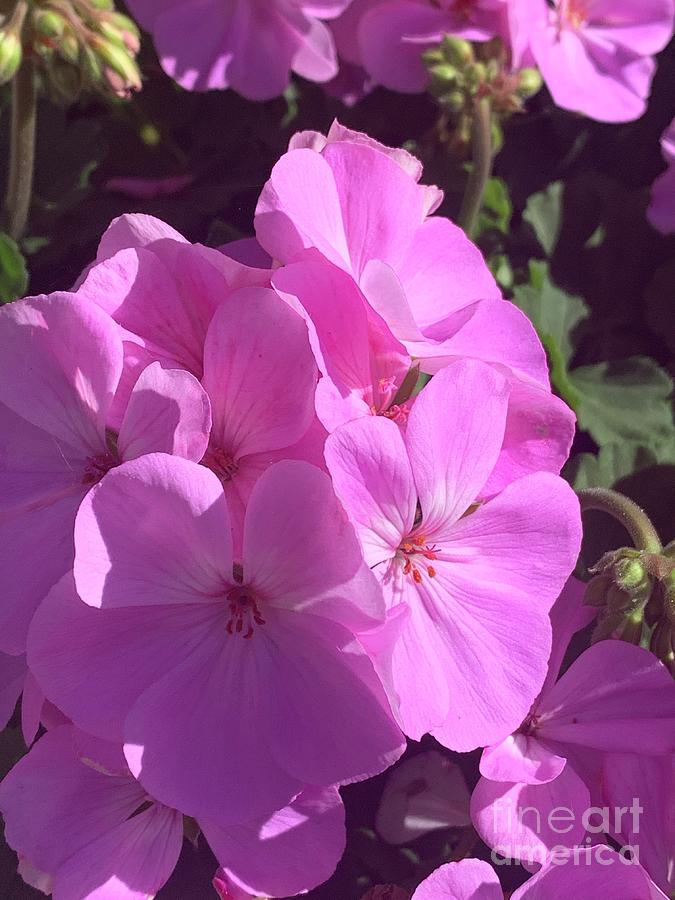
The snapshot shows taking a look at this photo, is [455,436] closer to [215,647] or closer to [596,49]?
[215,647]

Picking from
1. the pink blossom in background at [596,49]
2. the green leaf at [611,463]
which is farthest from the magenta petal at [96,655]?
the pink blossom in background at [596,49]

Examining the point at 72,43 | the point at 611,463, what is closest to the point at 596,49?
the point at 611,463

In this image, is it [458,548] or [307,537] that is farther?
[458,548]

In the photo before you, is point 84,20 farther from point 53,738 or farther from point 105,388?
point 53,738

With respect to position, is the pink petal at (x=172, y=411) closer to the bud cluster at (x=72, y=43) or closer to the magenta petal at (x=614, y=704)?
the magenta petal at (x=614, y=704)

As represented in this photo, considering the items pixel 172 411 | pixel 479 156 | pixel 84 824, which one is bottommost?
pixel 84 824

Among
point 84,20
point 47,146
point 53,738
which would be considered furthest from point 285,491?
point 47,146
